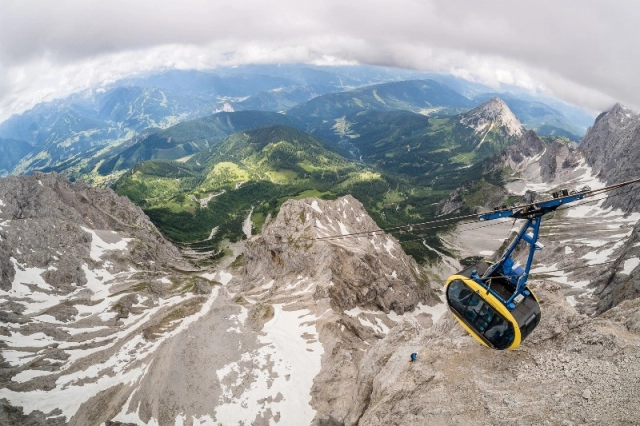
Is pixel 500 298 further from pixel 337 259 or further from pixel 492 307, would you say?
pixel 337 259

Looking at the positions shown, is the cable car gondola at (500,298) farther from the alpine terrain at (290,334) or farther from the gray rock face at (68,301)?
the gray rock face at (68,301)

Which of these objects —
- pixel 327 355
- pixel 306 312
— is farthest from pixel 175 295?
pixel 327 355

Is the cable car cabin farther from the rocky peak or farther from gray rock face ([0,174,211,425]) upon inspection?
gray rock face ([0,174,211,425])

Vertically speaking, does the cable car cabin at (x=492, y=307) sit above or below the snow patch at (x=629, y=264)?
above

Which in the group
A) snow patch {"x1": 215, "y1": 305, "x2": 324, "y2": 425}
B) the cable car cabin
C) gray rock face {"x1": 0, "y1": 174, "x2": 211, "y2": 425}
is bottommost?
gray rock face {"x1": 0, "y1": 174, "x2": 211, "y2": 425}

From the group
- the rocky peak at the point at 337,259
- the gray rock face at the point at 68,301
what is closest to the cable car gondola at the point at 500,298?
the rocky peak at the point at 337,259

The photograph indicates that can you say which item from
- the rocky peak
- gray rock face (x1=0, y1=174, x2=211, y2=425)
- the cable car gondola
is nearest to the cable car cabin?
the cable car gondola

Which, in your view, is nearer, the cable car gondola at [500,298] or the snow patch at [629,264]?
the cable car gondola at [500,298]

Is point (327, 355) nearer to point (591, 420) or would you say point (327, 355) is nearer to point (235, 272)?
point (591, 420)

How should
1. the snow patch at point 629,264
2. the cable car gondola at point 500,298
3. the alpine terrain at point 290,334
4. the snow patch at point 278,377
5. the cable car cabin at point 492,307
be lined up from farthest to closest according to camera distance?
the snow patch at point 629,264 → the snow patch at point 278,377 → the alpine terrain at point 290,334 → the cable car cabin at point 492,307 → the cable car gondola at point 500,298

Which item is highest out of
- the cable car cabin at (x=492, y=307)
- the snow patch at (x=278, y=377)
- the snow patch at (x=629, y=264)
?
the cable car cabin at (x=492, y=307)

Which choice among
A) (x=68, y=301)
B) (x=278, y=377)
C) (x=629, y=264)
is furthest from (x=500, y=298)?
(x=68, y=301)
